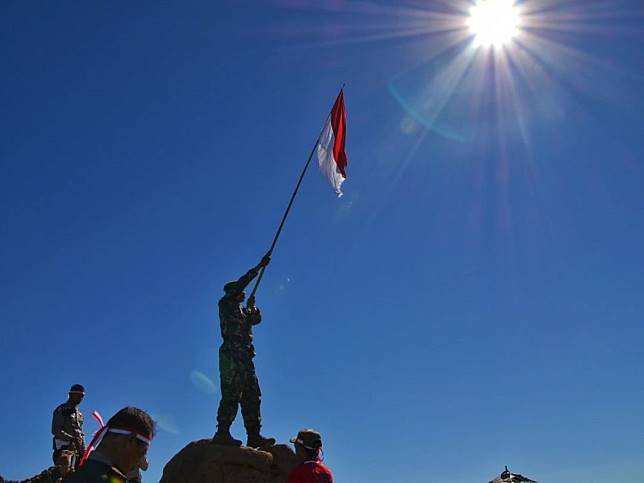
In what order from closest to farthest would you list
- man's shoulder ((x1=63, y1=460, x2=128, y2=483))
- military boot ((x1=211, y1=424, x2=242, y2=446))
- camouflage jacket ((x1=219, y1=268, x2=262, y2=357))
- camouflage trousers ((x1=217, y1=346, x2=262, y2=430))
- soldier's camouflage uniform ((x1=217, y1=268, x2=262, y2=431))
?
man's shoulder ((x1=63, y1=460, x2=128, y2=483))
military boot ((x1=211, y1=424, x2=242, y2=446))
camouflage trousers ((x1=217, y1=346, x2=262, y2=430))
soldier's camouflage uniform ((x1=217, y1=268, x2=262, y2=431))
camouflage jacket ((x1=219, y1=268, x2=262, y2=357))

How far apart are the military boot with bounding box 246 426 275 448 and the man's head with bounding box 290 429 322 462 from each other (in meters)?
5.68

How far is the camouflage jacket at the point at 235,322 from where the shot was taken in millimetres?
11031

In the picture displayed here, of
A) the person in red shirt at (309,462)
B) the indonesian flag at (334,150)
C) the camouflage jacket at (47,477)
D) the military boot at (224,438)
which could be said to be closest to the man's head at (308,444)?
the person in red shirt at (309,462)

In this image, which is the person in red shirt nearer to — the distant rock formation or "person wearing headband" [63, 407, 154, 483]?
"person wearing headband" [63, 407, 154, 483]

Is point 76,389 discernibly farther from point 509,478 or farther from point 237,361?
point 509,478

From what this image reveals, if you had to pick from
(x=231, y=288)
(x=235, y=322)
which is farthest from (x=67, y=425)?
(x=231, y=288)

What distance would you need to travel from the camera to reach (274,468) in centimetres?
1052

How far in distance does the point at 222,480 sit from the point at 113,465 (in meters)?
7.04

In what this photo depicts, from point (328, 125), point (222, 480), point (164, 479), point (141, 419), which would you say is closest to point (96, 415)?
point (141, 419)

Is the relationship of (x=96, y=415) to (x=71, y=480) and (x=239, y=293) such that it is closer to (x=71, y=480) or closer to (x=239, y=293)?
(x=71, y=480)

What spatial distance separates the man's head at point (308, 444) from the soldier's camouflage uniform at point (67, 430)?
214 inches

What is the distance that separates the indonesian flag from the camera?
1340cm

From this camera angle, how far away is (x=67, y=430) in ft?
31.3

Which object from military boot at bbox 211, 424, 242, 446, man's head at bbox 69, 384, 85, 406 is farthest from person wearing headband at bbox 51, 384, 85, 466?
military boot at bbox 211, 424, 242, 446
